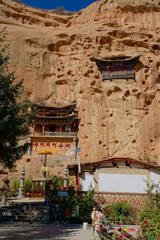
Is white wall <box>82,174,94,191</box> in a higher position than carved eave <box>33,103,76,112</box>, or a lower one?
lower

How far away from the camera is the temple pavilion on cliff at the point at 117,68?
85.7 ft

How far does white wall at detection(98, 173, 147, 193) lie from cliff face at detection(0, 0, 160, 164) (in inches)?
416

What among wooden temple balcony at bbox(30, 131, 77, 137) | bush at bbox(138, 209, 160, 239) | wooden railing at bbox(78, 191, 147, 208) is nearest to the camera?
bush at bbox(138, 209, 160, 239)

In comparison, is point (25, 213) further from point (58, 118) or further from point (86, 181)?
point (58, 118)

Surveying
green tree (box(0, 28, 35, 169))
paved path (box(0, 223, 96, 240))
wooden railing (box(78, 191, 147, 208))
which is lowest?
paved path (box(0, 223, 96, 240))

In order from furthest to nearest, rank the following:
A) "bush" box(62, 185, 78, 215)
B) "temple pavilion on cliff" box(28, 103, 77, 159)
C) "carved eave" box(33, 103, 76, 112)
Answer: "carved eave" box(33, 103, 76, 112) → "temple pavilion on cliff" box(28, 103, 77, 159) → "bush" box(62, 185, 78, 215)

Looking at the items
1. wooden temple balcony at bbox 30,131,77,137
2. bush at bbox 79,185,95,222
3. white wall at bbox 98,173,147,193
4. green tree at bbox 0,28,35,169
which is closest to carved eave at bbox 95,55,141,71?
wooden temple balcony at bbox 30,131,77,137

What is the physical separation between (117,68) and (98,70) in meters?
2.32

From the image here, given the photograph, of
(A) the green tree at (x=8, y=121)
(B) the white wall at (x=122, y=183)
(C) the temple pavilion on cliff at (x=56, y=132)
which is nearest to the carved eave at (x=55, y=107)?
(C) the temple pavilion on cliff at (x=56, y=132)

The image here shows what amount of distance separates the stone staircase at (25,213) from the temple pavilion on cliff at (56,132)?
12933 millimetres

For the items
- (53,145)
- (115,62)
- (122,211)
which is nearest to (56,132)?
(53,145)

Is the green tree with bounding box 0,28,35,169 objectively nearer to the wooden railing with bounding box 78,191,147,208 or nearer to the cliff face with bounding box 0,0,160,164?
the wooden railing with bounding box 78,191,147,208

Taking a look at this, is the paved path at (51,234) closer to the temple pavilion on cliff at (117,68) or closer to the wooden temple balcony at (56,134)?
the wooden temple balcony at (56,134)

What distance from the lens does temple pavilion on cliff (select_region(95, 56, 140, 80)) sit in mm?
26125
